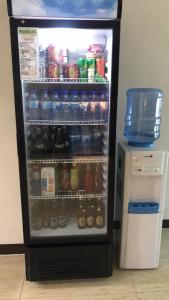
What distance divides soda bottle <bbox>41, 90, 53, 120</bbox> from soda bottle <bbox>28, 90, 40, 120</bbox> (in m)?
0.04

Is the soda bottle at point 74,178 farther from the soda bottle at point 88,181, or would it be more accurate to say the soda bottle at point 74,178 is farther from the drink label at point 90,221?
the drink label at point 90,221

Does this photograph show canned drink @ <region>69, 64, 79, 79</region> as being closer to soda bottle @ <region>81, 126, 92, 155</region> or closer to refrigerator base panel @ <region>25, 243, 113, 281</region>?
soda bottle @ <region>81, 126, 92, 155</region>

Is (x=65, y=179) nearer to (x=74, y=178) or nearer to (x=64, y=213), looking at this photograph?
(x=74, y=178)

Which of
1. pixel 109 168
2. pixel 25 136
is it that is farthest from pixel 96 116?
pixel 25 136

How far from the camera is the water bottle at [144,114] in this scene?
7.07 ft

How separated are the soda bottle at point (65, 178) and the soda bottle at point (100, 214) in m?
0.29

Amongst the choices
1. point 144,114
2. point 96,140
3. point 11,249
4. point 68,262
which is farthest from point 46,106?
point 11,249

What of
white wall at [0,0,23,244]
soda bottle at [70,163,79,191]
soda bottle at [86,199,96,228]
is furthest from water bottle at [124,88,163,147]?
white wall at [0,0,23,244]

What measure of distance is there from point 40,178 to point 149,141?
2.94 ft

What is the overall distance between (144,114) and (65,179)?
83cm

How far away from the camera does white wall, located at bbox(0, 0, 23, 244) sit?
2055 mm

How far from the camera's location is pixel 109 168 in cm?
182

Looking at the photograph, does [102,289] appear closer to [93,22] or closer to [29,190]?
[29,190]

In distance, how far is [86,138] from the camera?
6.61ft
